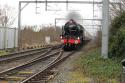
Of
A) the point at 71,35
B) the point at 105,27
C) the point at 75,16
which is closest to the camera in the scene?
the point at 105,27

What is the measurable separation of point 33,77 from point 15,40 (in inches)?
1188

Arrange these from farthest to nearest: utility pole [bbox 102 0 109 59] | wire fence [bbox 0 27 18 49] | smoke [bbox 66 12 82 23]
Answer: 1. smoke [bbox 66 12 82 23]
2. wire fence [bbox 0 27 18 49]
3. utility pole [bbox 102 0 109 59]

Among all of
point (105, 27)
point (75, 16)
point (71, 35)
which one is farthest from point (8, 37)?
point (75, 16)

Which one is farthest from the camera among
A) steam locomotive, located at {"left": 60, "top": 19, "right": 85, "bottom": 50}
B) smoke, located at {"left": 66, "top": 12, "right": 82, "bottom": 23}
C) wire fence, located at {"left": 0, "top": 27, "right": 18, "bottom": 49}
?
smoke, located at {"left": 66, "top": 12, "right": 82, "bottom": 23}

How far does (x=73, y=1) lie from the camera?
1622 inches

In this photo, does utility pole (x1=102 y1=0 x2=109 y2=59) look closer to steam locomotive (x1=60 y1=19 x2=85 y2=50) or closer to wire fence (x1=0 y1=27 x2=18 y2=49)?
wire fence (x1=0 y1=27 x2=18 y2=49)

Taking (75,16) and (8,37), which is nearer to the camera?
(8,37)

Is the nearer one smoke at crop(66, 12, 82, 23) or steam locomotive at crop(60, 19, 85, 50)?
steam locomotive at crop(60, 19, 85, 50)

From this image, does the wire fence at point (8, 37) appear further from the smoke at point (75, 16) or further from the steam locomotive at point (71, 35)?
the smoke at point (75, 16)

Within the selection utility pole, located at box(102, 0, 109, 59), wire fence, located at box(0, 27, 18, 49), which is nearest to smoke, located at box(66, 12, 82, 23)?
wire fence, located at box(0, 27, 18, 49)

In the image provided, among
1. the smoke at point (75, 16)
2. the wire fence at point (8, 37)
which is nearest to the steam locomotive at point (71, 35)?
the wire fence at point (8, 37)

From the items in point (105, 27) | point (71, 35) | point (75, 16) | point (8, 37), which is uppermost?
point (75, 16)

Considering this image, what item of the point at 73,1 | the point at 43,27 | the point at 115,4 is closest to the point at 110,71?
the point at 115,4

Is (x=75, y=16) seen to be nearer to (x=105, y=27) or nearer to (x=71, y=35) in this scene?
(x=71, y=35)
